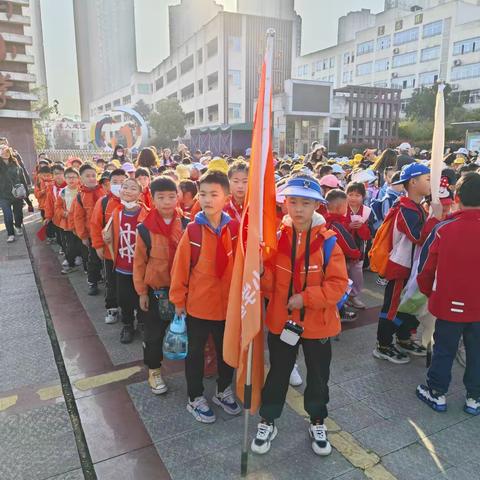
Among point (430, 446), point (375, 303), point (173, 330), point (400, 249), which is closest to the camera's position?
point (430, 446)

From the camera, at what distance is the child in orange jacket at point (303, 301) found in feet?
8.13

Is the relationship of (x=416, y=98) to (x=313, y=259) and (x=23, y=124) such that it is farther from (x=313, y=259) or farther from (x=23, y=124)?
(x=313, y=259)

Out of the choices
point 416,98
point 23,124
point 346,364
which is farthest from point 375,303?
point 416,98

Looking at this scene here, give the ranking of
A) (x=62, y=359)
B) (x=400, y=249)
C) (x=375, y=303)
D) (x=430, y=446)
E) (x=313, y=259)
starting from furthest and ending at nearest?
1. (x=375, y=303)
2. (x=62, y=359)
3. (x=400, y=249)
4. (x=430, y=446)
5. (x=313, y=259)

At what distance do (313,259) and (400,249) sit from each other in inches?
54.7

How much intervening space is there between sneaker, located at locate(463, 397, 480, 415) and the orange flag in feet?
5.43

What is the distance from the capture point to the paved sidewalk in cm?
252

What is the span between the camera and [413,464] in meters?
2.55

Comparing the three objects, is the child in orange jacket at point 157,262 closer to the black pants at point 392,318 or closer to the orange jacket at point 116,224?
the orange jacket at point 116,224

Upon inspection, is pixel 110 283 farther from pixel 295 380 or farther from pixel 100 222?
pixel 295 380

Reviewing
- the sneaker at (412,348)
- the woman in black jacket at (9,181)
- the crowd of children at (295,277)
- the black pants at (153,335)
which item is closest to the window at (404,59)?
the woman in black jacket at (9,181)

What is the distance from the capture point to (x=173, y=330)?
2.98 metres

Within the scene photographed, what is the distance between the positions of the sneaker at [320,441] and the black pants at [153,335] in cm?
133

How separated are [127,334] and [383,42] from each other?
7041 cm
